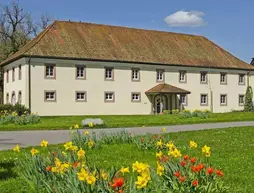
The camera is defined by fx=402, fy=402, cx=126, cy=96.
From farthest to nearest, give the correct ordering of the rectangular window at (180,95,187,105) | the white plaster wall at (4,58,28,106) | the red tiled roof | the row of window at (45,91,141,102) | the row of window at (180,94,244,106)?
the row of window at (180,94,244,106) → the rectangular window at (180,95,187,105) → the red tiled roof → the row of window at (45,91,141,102) → the white plaster wall at (4,58,28,106)

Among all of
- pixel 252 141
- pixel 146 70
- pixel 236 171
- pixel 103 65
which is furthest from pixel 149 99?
pixel 236 171

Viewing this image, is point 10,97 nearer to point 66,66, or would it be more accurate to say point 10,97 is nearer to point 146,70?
point 66,66

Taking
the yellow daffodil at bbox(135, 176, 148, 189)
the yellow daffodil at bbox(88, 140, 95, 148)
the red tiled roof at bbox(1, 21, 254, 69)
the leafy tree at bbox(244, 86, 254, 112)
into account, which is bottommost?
the yellow daffodil at bbox(88, 140, 95, 148)

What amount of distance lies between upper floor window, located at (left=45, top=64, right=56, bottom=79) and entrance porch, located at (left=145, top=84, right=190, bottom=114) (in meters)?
10.3

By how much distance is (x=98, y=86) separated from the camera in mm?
40094

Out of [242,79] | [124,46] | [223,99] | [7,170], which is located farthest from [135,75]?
[7,170]

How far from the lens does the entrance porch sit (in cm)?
4213

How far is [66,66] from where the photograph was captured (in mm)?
38250

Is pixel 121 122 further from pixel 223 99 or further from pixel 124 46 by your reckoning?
pixel 223 99

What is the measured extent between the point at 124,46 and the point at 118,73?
3.56 m

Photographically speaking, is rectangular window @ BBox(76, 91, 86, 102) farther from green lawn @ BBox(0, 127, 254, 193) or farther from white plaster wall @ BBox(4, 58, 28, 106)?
green lawn @ BBox(0, 127, 254, 193)

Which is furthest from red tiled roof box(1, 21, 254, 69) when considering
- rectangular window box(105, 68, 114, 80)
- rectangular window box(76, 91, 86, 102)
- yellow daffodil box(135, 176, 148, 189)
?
yellow daffodil box(135, 176, 148, 189)

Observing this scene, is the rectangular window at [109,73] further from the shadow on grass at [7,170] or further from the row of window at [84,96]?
the shadow on grass at [7,170]

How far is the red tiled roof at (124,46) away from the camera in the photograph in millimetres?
38625
